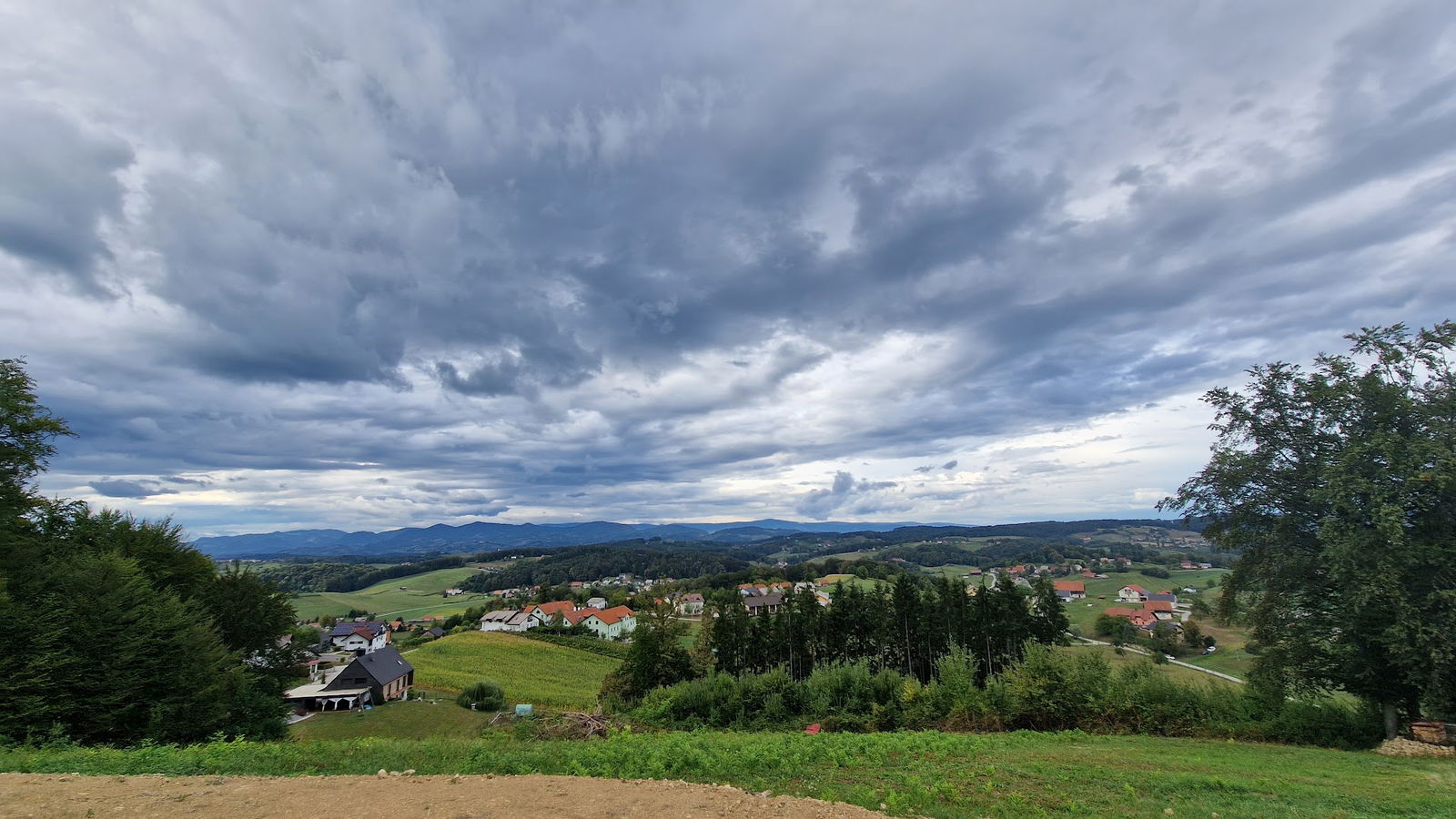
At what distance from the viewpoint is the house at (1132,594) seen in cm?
9944

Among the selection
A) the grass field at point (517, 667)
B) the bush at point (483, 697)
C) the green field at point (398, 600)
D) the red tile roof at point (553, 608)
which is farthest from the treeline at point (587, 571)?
the bush at point (483, 697)

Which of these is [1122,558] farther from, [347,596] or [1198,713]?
[347,596]

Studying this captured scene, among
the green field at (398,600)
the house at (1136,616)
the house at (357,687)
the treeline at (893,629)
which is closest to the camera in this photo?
Result: the house at (357,687)

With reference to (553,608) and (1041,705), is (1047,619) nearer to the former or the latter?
(1041,705)

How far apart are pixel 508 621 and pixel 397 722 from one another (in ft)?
202

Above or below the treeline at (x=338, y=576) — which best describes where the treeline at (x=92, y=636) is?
above

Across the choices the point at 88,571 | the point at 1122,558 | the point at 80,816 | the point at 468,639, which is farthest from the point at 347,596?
the point at 1122,558

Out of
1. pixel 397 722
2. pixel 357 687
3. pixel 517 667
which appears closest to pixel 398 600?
pixel 517 667

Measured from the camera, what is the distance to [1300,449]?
1689 cm

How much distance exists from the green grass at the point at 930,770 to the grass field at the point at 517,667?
108ft

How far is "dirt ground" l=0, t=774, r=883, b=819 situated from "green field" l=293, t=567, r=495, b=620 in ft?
372

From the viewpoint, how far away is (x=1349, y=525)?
14711mm

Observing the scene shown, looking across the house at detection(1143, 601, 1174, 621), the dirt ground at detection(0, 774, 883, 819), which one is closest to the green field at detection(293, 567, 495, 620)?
the dirt ground at detection(0, 774, 883, 819)

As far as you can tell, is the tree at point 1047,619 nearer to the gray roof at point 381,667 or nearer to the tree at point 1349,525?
the tree at point 1349,525
